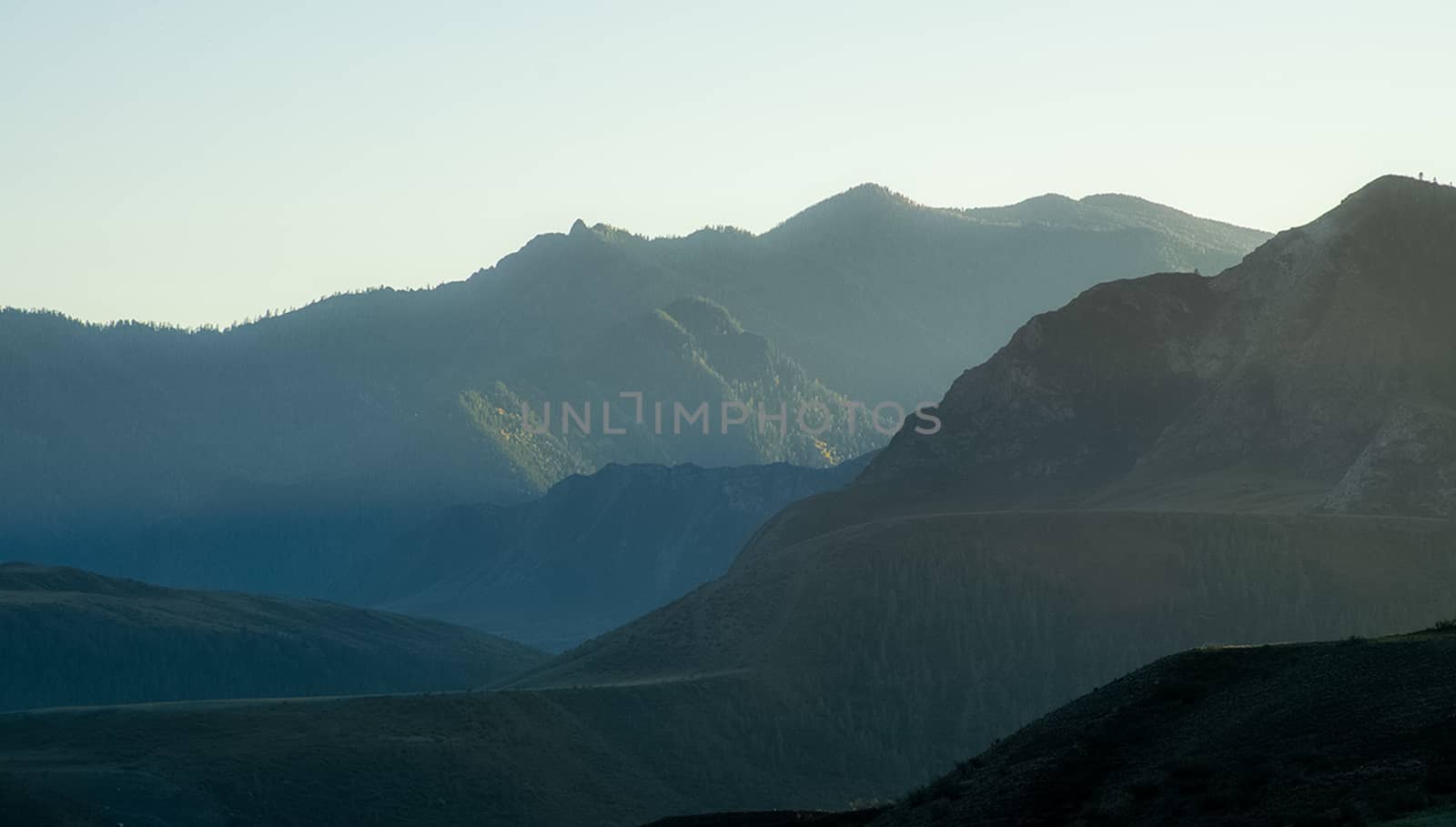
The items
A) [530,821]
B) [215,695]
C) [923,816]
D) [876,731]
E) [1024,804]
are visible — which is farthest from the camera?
[215,695]

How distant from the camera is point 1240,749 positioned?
144 feet

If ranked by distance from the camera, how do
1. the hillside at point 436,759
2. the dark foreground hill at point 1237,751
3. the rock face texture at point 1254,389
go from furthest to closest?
the rock face texture at point 1254,389
the hillside at point 436,759
the dark foreground hill at point 1237,751

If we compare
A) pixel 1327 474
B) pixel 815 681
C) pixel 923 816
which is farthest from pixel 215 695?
pixel 923 816

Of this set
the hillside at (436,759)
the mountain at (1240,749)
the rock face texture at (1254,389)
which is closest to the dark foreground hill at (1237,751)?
the mountain at (1240,749)

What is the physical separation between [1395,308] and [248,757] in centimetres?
10939

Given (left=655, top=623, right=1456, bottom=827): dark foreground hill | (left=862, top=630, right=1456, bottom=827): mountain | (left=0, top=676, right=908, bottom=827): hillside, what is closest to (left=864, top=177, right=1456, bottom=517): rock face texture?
(left=0, top=676, right=908, bottom=827): hillside

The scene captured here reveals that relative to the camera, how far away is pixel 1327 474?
6432 inches

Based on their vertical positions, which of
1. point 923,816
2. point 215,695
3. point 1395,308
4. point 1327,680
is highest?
point 1395,308

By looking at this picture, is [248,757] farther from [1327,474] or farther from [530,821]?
[1327,474]

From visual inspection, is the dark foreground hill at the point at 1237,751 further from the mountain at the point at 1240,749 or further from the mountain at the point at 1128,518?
the mountain at the point at 1128,518

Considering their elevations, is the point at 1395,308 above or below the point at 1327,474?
above

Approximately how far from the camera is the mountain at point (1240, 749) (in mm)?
39000

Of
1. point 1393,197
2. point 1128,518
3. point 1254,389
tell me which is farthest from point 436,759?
point 1393,197

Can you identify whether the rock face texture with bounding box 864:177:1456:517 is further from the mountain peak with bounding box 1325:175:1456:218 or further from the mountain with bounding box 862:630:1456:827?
the mountain with bounding box 862:630:1456:827
